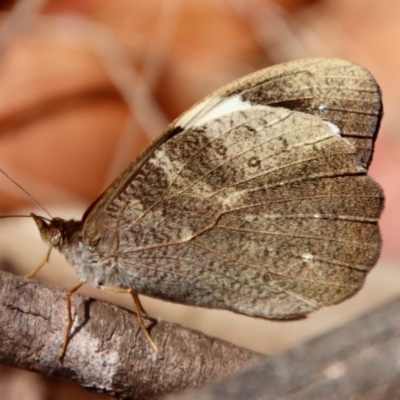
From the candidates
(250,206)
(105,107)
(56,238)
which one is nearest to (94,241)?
(56,238)

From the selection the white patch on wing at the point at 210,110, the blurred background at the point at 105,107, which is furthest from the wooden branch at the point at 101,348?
→ the blurred background at the point at 105,107

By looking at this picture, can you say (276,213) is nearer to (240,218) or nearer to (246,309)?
(240,218)

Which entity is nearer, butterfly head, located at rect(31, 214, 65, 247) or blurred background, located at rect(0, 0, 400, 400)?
butterfly head, located at rect(31, 214, 65, 247)

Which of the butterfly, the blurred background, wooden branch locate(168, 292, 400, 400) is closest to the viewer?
wooden branch locate(168, 292, 400, 400)

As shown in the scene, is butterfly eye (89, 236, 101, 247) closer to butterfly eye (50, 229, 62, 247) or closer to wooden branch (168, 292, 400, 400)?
butterfly eye (50, 229, 62, 247)

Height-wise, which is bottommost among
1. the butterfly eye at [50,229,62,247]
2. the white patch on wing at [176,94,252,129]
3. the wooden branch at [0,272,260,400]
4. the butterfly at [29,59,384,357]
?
the wooden branch at [0,272,260,400]

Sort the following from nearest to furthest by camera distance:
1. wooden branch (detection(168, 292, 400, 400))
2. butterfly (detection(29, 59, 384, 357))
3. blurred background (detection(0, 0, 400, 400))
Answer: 1. wooden branch (detection(168, 292, 400, 400))
2. butterfly (detection(29, 59, 384, 357))
3. blurred background (detection(0, 0, 400, 400))

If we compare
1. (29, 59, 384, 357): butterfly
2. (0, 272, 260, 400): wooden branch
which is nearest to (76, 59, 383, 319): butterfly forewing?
(29, 59, 384, 357): butterfly

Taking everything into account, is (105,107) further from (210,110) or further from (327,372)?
(327,372)
